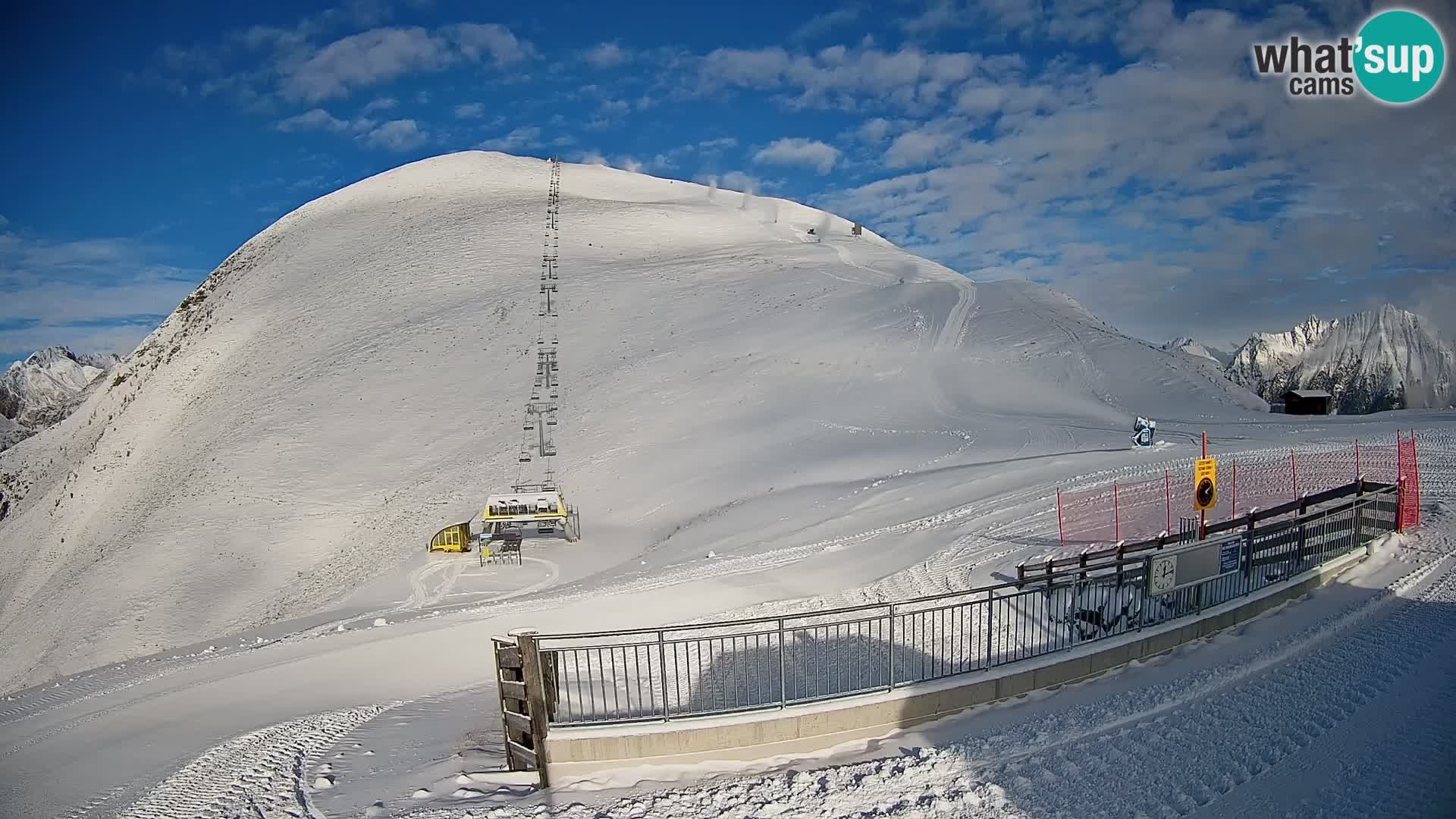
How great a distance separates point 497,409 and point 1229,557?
35.8m

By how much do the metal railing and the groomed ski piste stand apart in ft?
2.15

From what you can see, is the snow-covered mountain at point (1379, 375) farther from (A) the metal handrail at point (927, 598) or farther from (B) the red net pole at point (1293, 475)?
(A) the metal handrail at point (927, 598)

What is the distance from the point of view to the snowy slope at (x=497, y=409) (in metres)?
31.7

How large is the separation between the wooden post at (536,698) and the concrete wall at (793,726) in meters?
0.08

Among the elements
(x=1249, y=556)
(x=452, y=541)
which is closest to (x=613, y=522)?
(x=452, y=541)

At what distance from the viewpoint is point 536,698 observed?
9.12 meters

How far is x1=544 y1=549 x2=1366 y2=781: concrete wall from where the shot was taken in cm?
906

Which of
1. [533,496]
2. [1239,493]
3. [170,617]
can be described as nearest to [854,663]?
[1239,493]

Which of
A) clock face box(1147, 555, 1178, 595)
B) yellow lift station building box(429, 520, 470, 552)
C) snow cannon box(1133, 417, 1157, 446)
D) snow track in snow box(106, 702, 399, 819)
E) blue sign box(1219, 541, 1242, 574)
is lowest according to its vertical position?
yellow lift station building box(429, 520, 470, 552)

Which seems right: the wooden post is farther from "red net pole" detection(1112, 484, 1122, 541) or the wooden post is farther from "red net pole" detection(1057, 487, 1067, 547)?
"red net pole" detection(1112, 484, 1122, 541)

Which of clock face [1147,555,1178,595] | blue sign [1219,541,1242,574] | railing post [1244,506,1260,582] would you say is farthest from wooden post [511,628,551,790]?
railing post [1244,506,1260,582]

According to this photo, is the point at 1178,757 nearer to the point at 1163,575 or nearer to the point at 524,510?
the point at 1163,575

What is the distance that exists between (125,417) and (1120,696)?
2277 inches

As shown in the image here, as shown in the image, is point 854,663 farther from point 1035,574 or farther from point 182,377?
point 182,377
